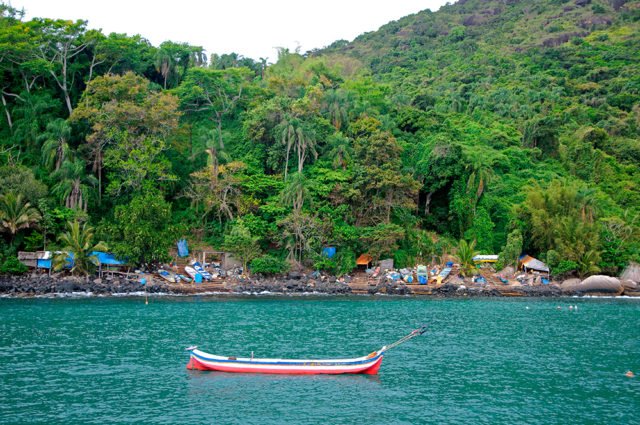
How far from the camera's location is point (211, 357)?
2688cm

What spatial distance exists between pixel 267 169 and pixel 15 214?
22889 mm

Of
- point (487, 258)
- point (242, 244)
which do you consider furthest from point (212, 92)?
point (487, 258)

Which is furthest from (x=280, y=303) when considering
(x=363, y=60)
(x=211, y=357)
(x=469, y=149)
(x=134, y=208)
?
(x=363, y=60)

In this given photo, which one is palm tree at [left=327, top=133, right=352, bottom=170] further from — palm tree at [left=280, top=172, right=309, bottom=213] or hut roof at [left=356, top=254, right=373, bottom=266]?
hut roof at [left=356, top=254, right=373, bottom=266]

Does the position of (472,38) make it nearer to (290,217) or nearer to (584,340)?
(290,217)

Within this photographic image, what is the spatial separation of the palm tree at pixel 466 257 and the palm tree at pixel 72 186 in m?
32.9

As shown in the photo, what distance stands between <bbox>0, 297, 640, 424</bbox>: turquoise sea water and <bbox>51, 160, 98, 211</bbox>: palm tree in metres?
11.5

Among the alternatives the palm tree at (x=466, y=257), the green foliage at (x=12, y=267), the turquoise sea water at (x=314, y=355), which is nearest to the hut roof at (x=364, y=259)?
the palm tree at (x=466, y=257)

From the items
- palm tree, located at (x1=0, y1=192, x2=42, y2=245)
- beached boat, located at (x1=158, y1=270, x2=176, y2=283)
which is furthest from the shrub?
palm tree, located at (x1=0, y1=192, x2=42, y2=245)

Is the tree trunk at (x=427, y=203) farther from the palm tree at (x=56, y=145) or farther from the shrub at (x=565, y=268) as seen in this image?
the palm tree at (x=56, y=145)

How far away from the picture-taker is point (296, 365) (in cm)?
2648

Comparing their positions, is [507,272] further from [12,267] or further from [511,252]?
[12,267]

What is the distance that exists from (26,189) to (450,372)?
124ft

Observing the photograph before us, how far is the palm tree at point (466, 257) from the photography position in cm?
5350
